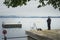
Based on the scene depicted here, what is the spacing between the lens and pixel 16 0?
2408 mm

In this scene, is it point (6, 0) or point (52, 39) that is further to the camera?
point (52, 39)

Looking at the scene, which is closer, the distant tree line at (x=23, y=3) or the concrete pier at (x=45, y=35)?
the distant tree line at (x=23, y=3)

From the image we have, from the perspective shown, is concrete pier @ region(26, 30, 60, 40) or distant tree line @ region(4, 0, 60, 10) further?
concrete pier @ region(26, 30, 60, 40)

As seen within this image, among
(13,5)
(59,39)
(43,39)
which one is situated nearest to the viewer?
(13,5)

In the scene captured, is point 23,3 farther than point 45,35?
No

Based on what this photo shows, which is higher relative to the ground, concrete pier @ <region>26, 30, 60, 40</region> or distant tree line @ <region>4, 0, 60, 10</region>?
distant tree line @ <region>4, 0, 60, 10</region>

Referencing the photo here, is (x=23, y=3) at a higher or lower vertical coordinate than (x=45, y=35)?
higher

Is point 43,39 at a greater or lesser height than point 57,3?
lesser

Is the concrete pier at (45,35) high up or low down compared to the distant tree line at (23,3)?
down

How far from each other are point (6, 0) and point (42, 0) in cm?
50

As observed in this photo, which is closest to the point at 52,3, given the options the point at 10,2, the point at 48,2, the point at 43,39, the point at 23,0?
the point at 48,2

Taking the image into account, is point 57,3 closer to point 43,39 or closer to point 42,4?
point 42,4

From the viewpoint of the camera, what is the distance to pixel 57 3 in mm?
2463

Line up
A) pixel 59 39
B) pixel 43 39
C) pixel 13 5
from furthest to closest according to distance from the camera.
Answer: pixel 43 39 < pixel 59 39 < pixel 13 5
